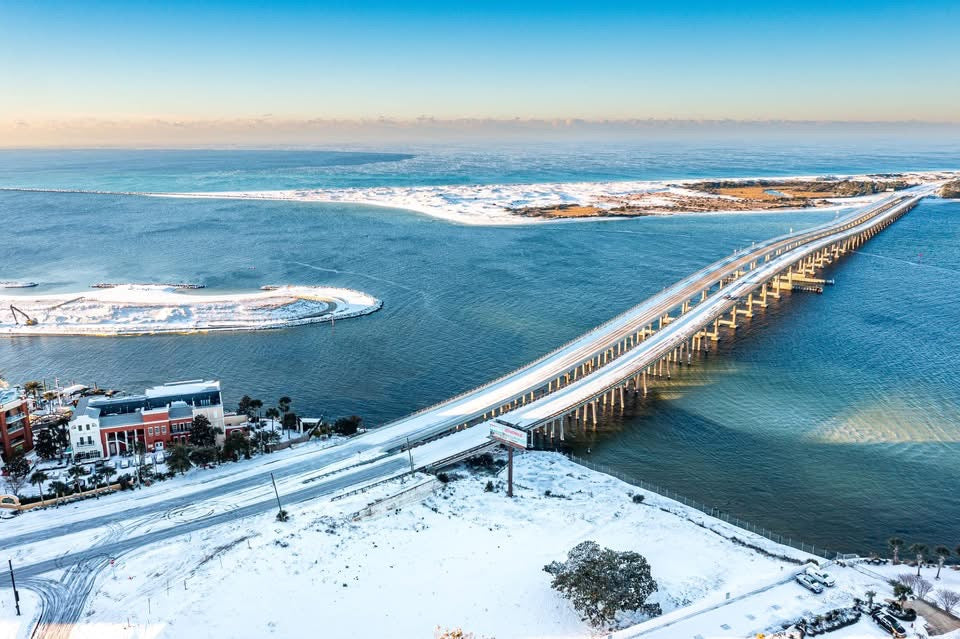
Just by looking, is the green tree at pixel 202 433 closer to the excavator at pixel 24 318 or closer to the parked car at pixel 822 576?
the parked car at pixel 822 576

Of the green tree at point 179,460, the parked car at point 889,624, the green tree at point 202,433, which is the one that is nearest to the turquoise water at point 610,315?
the parked car at point 889,624

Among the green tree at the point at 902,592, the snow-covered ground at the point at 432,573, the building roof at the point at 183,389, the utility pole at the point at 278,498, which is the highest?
the building roof at the point at 183,389

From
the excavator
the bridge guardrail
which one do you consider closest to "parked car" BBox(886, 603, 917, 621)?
the bridge guardrail

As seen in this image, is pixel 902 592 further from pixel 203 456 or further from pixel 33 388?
pixel 33 388

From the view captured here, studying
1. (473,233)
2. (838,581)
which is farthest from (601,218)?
(838,581)

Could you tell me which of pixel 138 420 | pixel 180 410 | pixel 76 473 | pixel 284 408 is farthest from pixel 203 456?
pixel 284 408
